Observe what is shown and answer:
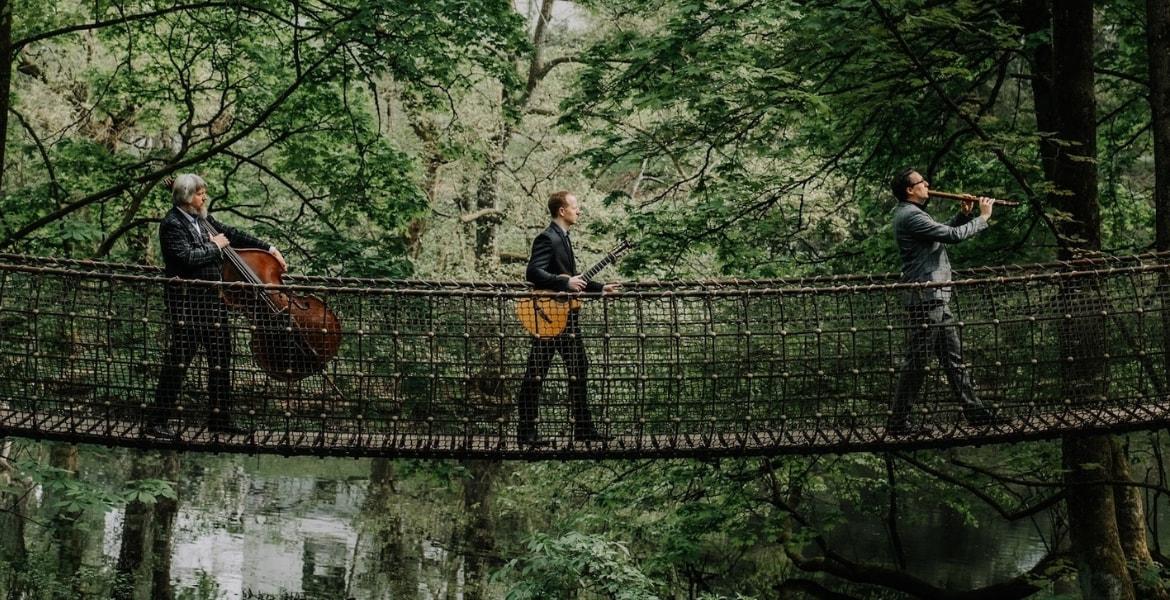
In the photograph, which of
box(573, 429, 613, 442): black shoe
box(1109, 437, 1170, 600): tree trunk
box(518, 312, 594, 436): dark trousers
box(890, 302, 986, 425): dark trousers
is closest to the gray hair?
box(518, 312, 594, 436): dark trousers

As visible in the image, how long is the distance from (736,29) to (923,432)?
3.06m

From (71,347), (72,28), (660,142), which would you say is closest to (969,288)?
(660,142)

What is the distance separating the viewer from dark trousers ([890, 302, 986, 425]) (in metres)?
4.93

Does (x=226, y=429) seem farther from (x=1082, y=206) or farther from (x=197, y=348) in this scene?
(x=1082, y=206)

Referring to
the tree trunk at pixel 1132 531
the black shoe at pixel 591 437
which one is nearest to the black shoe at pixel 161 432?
the black shoe at pixel 591 437

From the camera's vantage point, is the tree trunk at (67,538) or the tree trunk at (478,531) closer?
the tree trunk at (67,538)

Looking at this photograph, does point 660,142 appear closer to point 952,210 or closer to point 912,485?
point 952,210

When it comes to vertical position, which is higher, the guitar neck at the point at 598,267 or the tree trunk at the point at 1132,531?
the guitar neck at the point at 598,267

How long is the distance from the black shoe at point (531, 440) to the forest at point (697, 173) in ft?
4.84

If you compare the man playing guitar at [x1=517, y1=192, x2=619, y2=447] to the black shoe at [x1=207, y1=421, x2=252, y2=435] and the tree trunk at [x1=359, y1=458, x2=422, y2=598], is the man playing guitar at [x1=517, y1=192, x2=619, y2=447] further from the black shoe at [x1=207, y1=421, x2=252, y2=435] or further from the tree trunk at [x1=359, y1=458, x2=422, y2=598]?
the tree trunk at [x1=359, y1=458, x2=422, y2=598]

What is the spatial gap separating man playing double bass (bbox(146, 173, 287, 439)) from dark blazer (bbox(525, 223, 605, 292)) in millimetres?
1309

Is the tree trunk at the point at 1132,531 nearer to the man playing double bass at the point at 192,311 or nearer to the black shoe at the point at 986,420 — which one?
the black shoe at the point at 986,420

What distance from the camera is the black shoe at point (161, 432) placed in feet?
15.6

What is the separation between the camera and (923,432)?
15.8ft
